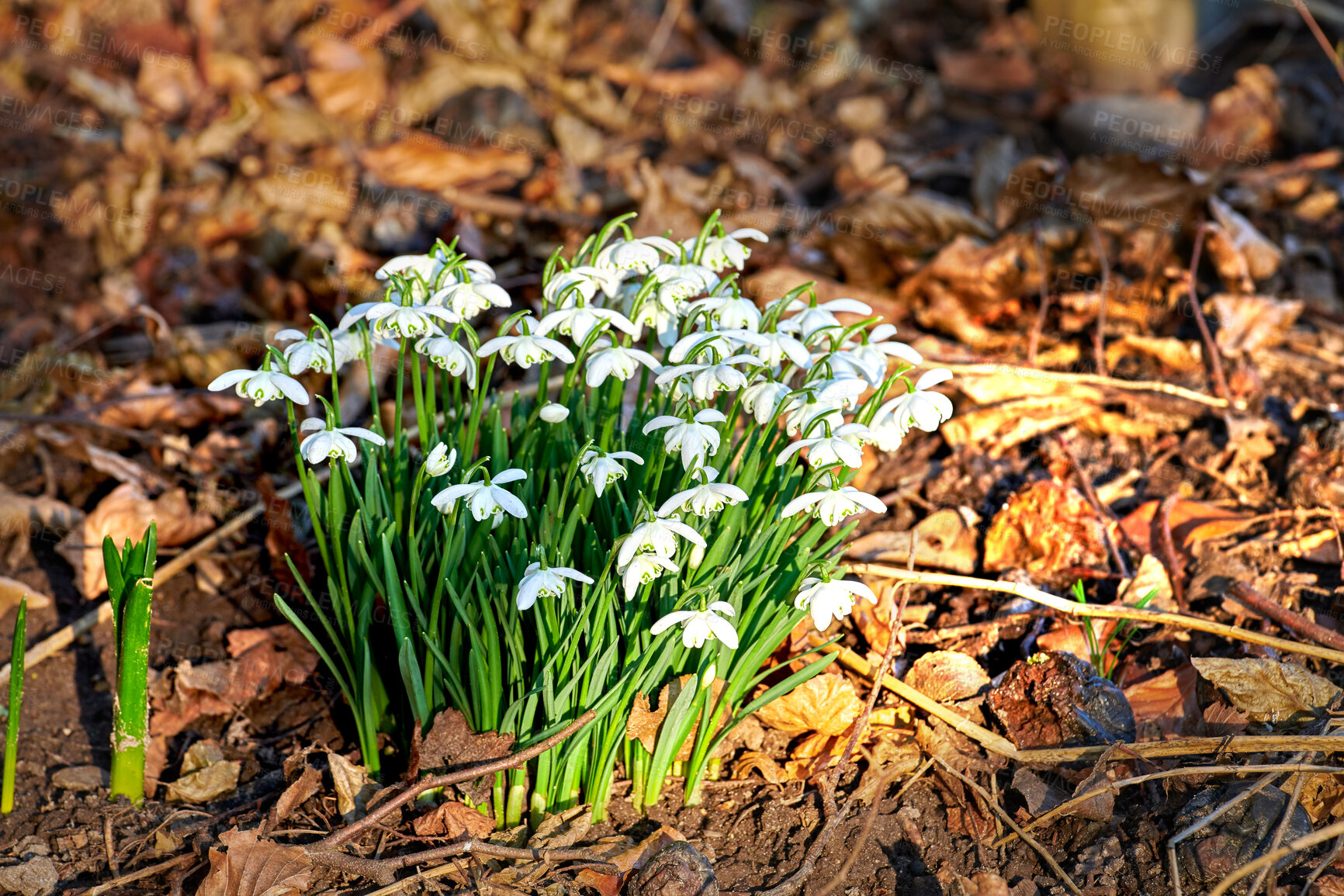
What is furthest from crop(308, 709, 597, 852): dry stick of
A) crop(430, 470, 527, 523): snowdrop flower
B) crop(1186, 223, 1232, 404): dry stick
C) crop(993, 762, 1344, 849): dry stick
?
crop(1186, 223, 1232, 404): dry stick

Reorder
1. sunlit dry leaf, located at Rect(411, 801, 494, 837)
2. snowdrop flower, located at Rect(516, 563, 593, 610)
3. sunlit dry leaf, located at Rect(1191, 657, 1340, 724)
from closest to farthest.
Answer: snowdrop flower, located at Rect(516, 563, 593, 610)
sunlit dry leaf, located at Rect(411, 801, 494, 837)
sunlit dry leaf, located at Rect(1191, 657, 1340, 724)

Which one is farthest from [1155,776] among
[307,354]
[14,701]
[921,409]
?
[14,701]

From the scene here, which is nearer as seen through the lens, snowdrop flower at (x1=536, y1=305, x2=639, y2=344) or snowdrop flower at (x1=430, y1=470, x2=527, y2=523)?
snowdrop flower at (x1=430, y1=470, x2=527, y2=523)

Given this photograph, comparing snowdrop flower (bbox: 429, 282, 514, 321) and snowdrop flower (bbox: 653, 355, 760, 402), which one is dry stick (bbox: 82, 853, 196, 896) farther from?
snowdrop flower (bbox: 653, 355, 760, 402)

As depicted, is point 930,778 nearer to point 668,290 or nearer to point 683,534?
point 683,534

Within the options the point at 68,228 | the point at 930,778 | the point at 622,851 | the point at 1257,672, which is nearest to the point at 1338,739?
the point at 1257,672

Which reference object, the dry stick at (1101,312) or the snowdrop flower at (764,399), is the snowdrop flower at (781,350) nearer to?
the snowdrop flower at (764,399)
